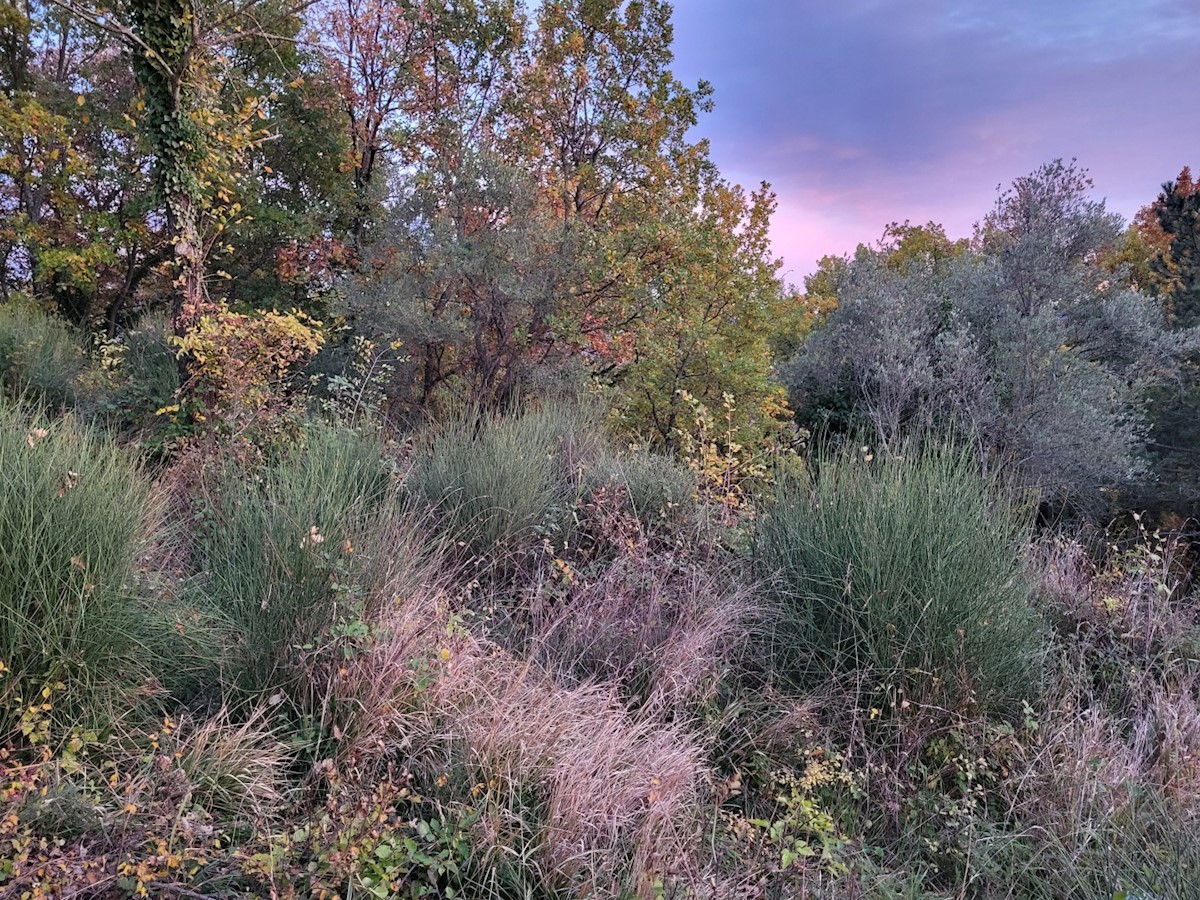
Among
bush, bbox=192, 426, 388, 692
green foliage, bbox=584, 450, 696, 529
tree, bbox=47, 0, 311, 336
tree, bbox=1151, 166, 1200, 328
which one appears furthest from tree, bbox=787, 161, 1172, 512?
tree, bbox=47, 0, 311, 336

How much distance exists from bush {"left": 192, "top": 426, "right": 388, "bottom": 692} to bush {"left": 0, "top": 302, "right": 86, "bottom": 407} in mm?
5281

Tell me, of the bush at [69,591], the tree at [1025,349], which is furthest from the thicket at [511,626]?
the tree at [1025,349]

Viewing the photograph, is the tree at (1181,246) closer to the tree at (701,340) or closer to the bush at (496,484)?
the tree at (701,340)

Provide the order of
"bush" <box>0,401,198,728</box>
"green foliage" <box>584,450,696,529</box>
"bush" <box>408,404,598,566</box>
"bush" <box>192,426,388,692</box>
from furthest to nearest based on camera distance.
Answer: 1. "green foliage" <box>584,450,696,529</box>
2. "bush" <box>408,404,598,566</box>
3. "bush" <box>192,426,388,692</box>
4. "bush" <box>0,401,198,728</box>

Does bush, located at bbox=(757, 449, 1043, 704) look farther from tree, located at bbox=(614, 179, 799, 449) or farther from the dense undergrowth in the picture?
tree, located at bbox=(614, 179, 799, 449)

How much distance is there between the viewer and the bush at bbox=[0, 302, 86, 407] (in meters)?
7.08

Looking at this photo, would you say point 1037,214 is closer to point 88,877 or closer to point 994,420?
point 994,420

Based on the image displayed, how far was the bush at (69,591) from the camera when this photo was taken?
201cm

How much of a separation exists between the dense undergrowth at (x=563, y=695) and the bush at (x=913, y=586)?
16 millimetres

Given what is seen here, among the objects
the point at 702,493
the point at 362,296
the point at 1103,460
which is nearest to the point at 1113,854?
the point at 702,493

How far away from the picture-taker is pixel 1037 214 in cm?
1020

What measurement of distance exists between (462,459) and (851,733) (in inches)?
111

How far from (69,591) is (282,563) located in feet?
2.08

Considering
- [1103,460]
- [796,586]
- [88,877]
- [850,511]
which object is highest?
[1103,460]
